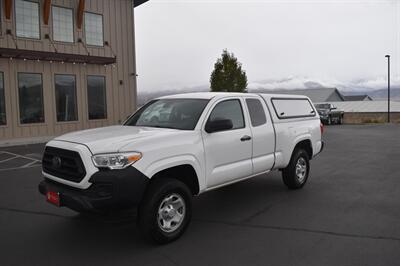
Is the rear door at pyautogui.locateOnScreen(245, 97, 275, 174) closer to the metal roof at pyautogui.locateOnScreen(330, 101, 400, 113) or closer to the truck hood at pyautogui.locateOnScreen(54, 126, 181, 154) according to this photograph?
the truck hood at pyautogui.locateOnScreen(54, 126, 181, 154)

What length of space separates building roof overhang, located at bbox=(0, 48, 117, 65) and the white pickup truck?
35.2 ft

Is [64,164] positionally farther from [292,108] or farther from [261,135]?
[292,108]

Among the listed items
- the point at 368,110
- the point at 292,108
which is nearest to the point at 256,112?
the point at 292,108

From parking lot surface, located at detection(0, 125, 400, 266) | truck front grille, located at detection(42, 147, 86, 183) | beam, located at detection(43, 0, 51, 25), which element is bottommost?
parking lot surface, located at detection(0, 125, 400, 266)

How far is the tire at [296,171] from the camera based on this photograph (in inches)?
273

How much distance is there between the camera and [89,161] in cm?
410

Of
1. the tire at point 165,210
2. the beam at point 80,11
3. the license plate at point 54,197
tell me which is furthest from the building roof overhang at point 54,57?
the tire at point 165,210

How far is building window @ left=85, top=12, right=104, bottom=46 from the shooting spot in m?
17.4

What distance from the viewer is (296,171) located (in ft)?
23.1

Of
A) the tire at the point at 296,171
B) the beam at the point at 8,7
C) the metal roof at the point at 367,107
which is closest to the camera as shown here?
the tire at the point at 296,171

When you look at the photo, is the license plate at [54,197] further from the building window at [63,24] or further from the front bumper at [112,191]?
the building window at [63,24]

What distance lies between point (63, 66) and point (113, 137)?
13.5 m

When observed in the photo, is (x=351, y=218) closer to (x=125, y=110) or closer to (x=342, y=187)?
(x=342, y=187)

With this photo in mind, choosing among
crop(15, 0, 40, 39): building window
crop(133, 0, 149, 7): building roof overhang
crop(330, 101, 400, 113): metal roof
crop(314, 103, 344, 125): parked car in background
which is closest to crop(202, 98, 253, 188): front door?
crop(15, 0, 40, 39): building window
